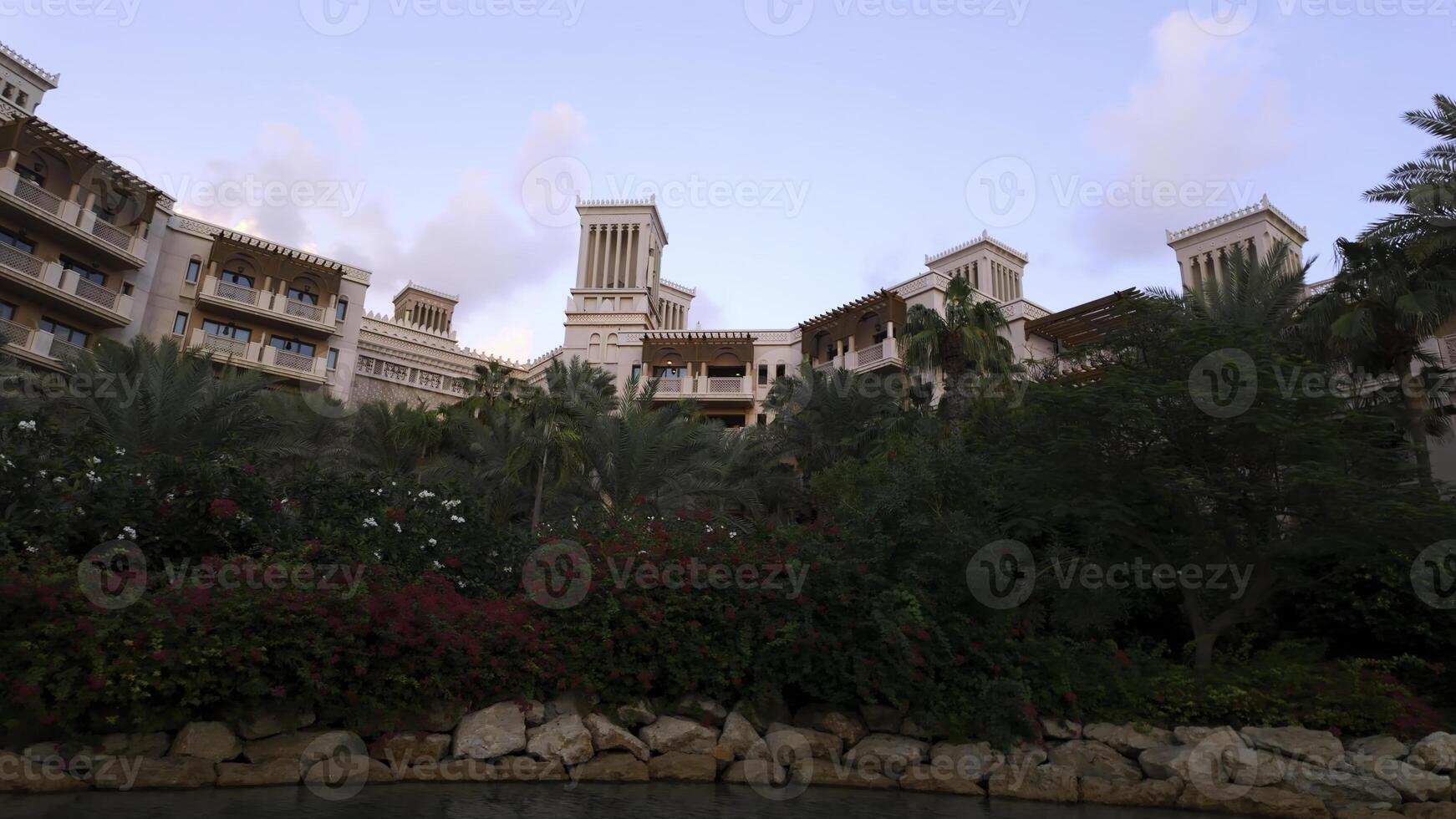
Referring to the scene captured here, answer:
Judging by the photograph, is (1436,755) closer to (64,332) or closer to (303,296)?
(64,332)

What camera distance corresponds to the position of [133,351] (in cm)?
2227

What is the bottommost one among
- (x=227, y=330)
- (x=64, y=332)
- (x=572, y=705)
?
(x=572, y=705)

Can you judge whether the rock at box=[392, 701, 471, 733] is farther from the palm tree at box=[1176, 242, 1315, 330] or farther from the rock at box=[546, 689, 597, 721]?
the palm tree at box=[1176, 242, 1315, 330]

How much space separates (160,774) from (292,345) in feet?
104

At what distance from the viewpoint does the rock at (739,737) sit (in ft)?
35.4

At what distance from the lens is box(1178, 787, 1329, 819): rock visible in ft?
32.8

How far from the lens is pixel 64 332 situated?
1206 inches

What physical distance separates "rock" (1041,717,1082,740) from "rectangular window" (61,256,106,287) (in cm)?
3381

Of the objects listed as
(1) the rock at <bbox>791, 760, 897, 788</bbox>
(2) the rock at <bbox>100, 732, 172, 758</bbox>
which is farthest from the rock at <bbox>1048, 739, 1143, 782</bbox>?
(2) the rock at <bbox>100, 732, 172, 758</bbox>

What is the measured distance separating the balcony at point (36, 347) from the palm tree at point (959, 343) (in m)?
25.3

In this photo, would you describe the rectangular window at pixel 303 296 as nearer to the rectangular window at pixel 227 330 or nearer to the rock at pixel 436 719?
the rectangular window at pixel 227 330

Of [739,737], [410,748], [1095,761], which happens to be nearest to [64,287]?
[410,748]

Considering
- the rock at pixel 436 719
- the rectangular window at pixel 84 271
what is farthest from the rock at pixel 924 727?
the rectangular window at pixel 84 271

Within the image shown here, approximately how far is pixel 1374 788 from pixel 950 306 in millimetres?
15754
